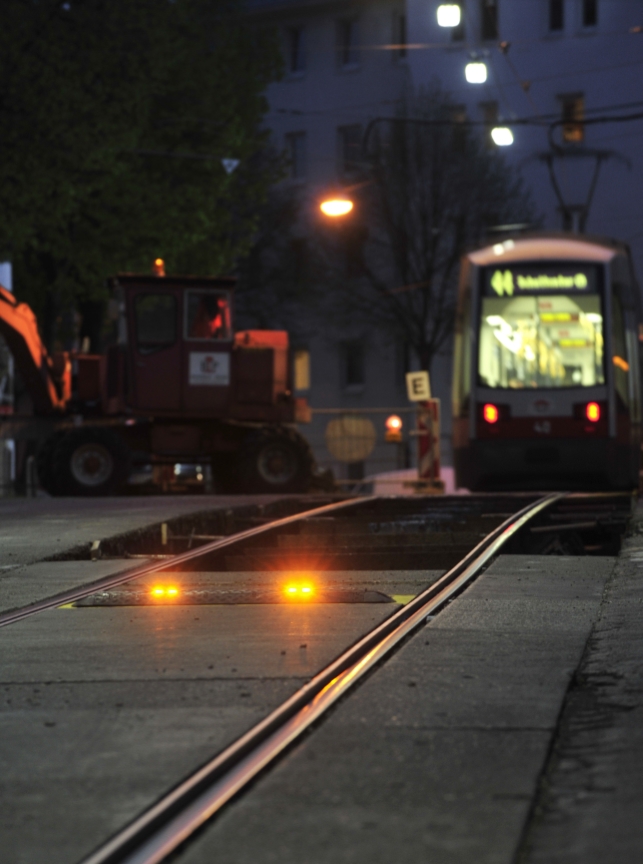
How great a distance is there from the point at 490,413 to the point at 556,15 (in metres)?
35.2

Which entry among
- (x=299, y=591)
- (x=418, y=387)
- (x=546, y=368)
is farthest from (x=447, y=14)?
(x=299, y=591)

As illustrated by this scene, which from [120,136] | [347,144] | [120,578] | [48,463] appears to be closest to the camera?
[120,578]

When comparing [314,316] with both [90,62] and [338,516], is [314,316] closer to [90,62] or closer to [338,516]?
[90,62]

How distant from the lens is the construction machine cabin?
1027 inches

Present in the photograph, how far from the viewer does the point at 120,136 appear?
29.4 m

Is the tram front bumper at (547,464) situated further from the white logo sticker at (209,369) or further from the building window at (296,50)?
the building window at (296,50)

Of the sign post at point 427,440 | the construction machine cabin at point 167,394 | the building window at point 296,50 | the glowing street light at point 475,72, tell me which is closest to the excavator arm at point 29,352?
the construction machine cabin at point 167,394

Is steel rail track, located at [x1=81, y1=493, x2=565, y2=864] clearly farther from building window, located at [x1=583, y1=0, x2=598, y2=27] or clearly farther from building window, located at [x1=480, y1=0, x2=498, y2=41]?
building window, located at [x1=480, y1=0, x2=498, y2=41]

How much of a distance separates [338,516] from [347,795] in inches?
523

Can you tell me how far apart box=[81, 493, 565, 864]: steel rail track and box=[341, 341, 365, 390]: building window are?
51.2m

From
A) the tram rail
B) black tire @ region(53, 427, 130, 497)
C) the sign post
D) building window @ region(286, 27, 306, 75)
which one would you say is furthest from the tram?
building window @ region(286, 27, 306, 75)

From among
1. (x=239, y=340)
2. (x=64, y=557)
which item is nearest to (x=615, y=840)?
(x=64, y=557)

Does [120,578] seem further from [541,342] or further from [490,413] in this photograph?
[541,342]

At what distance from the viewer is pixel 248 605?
9.02 meters
